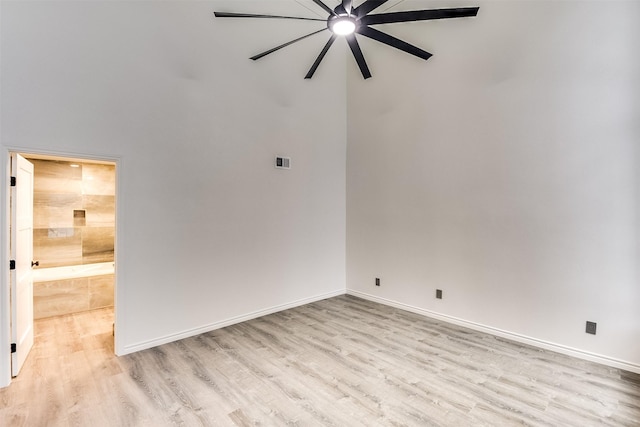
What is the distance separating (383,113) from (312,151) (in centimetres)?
121

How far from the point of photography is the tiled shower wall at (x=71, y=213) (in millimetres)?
4648

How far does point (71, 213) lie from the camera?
4.88 meters

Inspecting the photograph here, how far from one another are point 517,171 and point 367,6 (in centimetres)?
246

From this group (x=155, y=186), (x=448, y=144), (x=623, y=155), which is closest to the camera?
(x=623, y=155)

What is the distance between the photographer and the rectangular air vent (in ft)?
14.5

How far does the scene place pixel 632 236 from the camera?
2881 millimetres

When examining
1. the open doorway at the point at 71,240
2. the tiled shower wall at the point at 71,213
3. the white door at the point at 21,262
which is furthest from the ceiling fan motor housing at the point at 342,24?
the tiled shower wall at the point at 71,213

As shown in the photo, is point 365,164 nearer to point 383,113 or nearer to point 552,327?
point 383,113

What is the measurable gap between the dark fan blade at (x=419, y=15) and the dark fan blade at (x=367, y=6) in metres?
0.06

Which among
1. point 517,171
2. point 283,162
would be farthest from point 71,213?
point 517,171

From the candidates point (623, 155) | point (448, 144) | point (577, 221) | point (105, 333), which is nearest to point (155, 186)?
point (105, 333)

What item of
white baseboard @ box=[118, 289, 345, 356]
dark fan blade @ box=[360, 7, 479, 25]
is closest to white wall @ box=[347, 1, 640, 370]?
white baseboard @ box=[118, 289, 345, 356]

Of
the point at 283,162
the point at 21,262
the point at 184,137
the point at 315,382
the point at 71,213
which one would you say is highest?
the point at 184,137

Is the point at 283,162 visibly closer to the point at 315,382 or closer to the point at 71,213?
the point at 315,382
